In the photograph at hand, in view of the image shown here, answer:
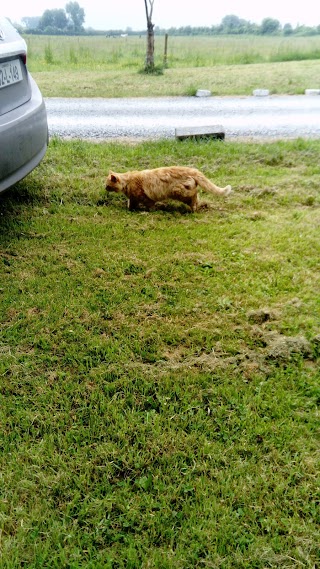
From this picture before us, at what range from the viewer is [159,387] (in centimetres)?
231

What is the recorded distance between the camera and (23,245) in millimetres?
3639

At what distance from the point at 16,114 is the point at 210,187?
1.81 meters

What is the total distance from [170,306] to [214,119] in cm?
577

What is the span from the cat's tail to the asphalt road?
8.29 ft

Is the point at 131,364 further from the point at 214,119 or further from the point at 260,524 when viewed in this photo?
the point at 214,119

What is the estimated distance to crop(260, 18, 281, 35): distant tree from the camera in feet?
150

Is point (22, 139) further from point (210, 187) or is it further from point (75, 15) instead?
point (75, 15)

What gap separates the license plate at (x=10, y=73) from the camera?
3307 mm

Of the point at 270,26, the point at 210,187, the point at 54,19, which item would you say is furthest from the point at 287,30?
the point at 210,187

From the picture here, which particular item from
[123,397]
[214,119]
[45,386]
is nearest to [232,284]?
[123,397]

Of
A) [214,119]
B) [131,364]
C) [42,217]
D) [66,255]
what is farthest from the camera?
[214,119]

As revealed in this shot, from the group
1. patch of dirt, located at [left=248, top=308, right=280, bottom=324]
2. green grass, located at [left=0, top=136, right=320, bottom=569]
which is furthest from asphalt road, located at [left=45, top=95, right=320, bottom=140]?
patch of dirt, located at [left=248, top=308, right=280, bottom=324]

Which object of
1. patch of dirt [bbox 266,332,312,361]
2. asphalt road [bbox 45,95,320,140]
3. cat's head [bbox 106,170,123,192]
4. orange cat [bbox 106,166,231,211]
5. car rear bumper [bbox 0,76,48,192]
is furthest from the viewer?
asphalt road [bbox 45,95,320,140]

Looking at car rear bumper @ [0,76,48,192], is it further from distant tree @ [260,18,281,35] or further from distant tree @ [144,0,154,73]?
distant tree @ [260,18,281,35]
